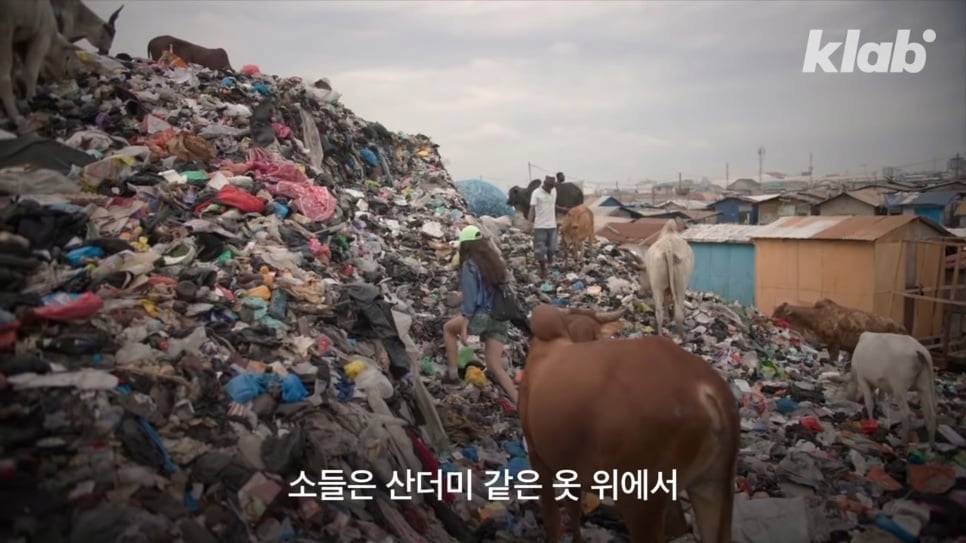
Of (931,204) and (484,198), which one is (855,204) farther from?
(484,198)

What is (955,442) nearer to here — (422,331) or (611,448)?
(611,448)

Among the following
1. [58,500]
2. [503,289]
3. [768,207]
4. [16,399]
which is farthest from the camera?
[768,207]

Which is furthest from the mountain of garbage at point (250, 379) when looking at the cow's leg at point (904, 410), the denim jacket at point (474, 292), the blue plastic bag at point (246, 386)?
the denim jacket at point (474, 292)

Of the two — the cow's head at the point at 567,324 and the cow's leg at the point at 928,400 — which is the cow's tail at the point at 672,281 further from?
the cow's head at the point at 567,324

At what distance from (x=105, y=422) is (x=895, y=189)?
94.3 ft

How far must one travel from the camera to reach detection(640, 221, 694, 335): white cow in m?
8.55

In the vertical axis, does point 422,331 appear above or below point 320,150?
below

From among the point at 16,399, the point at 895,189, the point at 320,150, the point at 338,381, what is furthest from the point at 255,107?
the point at 895,189

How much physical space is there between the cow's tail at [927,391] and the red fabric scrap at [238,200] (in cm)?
651

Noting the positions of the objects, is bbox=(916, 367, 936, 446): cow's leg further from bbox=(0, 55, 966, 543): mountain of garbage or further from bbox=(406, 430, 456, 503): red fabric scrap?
bbox=(406, 430, 456, 503): red fabric scrap

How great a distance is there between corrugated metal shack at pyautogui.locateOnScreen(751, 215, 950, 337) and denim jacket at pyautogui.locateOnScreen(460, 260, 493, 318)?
9.70 meters

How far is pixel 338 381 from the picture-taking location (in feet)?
14.1

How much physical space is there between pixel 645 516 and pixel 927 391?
4.24 meters

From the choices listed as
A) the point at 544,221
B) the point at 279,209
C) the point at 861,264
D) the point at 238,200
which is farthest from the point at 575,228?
the point at 238,200
